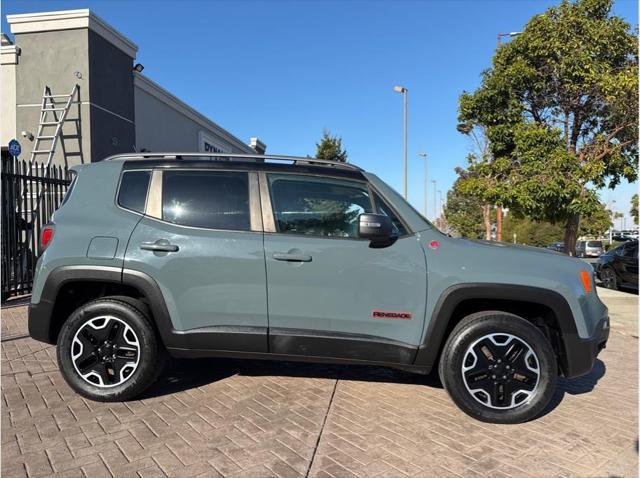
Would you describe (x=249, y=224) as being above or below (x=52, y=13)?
below


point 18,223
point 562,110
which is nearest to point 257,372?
point 18,223

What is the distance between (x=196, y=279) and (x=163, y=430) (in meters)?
1.07

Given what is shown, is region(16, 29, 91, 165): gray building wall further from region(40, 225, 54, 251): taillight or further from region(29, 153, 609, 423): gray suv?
region(29, 153, 609, 423): gray suv

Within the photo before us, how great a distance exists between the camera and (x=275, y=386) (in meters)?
4.11

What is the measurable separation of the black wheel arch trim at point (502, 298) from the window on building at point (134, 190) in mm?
2423

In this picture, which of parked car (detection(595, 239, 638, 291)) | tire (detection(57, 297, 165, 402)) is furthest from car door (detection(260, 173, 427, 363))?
parked car (detection(595, 239, 638, 291))

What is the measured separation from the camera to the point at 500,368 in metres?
3.43

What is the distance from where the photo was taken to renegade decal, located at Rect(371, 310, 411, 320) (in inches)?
135

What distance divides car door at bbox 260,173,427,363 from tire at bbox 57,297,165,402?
1.01 meters

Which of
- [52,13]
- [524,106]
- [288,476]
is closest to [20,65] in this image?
[52,13]

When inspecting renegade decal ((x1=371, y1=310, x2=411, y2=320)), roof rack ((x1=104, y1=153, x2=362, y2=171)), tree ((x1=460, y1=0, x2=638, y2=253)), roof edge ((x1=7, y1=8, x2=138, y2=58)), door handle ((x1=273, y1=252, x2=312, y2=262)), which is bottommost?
renegade decal ((x1=371, y1=310, x2=411, y2=320))

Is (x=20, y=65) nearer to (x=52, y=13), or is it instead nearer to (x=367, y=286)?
(x=52, y=13)

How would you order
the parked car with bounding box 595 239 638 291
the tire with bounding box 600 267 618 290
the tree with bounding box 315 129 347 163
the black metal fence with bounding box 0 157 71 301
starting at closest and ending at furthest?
the black metal fence with bounding box 0 157 71 301 → the parked car with bounding box 595 239 638 291 → the tire with bounding box 600 267 618 290 → the tree with bounding box 315 129 347 163

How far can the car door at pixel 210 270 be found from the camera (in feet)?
11.6
